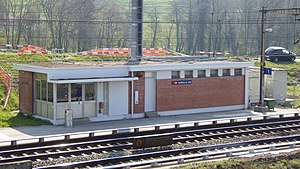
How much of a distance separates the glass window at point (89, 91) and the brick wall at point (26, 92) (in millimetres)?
2723

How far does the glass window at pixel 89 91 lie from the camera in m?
26.9

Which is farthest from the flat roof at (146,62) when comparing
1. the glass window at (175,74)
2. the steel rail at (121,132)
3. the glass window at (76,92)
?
the steel rail at (121,132)

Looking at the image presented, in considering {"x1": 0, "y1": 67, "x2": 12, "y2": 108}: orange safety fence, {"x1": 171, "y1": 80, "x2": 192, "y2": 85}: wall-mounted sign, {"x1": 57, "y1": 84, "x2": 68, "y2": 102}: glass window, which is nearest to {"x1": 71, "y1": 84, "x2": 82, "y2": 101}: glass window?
{"x1": 57, "y1": 84, "x2": 68, "y2": 102}: glass window

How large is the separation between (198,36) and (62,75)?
39386mm

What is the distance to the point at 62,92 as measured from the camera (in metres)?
26.0

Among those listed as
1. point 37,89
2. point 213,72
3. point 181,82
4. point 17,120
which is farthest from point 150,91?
point 17,120

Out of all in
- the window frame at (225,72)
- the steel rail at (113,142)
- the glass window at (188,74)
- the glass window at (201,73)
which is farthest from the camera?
the window frame at (225,72)

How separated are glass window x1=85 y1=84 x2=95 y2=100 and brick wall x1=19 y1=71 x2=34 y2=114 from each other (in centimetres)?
272

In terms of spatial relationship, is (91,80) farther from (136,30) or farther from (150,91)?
(136,30)

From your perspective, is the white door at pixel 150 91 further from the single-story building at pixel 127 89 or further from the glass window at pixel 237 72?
the glass window at pixel 237 72

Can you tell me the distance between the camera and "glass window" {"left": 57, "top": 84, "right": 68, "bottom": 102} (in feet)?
85.0

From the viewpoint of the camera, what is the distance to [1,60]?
3500 cm

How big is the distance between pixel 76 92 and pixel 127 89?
278 cm

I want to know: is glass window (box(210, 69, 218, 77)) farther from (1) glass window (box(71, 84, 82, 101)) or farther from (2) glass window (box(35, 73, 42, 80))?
(2) glass window (box(35, 73, 42, 80))
